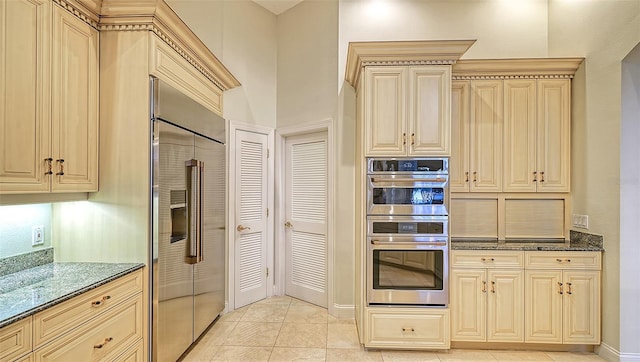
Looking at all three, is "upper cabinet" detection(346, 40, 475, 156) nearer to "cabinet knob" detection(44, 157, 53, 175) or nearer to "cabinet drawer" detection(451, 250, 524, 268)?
"cabinet drawer" detection(451, 250, 524, 268)

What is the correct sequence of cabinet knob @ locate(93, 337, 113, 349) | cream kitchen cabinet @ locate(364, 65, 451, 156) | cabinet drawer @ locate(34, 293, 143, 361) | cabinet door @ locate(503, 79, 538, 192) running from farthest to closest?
cabinet door @ locate(503, 79, 538, 192)
cream kitchen cabinet @ locate(364, 65, 451, 156)
cabinet knob @ locate(93, 337, 113, 349)
cabinet drawer @ locate(34, 293, 143, 361)

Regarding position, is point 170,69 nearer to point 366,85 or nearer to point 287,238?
point 366,85

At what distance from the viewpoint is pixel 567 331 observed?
8.82 ft

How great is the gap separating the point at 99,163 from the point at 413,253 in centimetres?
252

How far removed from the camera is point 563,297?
2699mm

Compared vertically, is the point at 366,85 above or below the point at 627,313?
above

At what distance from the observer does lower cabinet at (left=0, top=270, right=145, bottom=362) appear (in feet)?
4.40

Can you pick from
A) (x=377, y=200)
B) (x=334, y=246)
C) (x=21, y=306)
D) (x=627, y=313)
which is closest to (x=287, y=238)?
(x=334, y=246)

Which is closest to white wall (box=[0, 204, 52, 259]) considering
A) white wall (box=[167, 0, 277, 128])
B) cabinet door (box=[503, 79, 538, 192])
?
white wall (box=[167, 0, 277, 128])

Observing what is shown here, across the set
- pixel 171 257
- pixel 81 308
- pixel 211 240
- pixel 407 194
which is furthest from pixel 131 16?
pixel 407 194

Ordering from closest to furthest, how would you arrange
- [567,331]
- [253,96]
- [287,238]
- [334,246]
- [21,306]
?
[21,306] < [567,331] < [334,246] < [253,96] < [287,238]

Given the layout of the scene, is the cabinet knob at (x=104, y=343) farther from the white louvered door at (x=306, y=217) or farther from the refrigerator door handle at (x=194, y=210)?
the white louvered door at (x=306, y=217)

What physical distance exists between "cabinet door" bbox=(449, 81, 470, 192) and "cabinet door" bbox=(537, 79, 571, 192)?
682mm

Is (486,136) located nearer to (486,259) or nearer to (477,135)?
(477,135)
